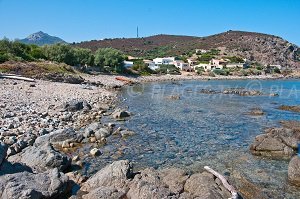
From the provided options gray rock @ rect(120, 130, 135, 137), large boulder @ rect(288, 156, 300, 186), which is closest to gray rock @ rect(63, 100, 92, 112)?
gray rock @ rect(120, 130, 135, 137)

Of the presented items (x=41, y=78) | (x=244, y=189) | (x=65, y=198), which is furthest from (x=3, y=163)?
(x=41, y=78)

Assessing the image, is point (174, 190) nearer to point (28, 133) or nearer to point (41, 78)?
point (28, 133)

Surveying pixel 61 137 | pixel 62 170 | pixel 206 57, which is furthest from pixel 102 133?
pixel 206 57

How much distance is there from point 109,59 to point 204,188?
79.1 metres

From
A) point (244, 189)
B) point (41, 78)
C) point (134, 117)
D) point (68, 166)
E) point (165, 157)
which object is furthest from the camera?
point (41, 78)

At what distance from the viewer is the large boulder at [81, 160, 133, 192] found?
12211 mm

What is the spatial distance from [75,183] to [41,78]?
38.9 metres

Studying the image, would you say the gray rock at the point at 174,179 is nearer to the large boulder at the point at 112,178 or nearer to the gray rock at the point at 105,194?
the large boulder at the point at 112,178

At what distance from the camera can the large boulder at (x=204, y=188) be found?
1108cm

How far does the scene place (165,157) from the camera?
56.4 ft

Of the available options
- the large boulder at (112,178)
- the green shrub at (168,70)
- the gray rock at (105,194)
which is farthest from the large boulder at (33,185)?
the green shrub at (168,70)

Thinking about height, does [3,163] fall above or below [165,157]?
above

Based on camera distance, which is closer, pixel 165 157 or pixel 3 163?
pixel 3 163

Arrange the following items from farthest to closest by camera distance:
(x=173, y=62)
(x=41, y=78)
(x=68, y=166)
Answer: (x=173, y=62)
(x=41, y=78)
(x=68, y=166)
